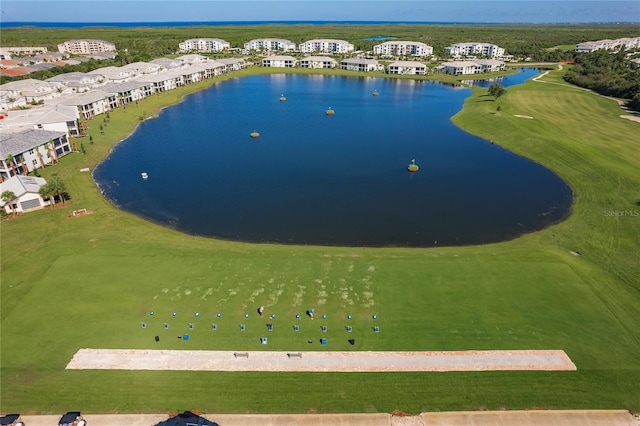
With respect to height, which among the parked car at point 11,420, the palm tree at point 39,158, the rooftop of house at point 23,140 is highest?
the rooftop of house at point 23,140

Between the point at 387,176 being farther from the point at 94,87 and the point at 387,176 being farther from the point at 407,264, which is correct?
the point at 94,87

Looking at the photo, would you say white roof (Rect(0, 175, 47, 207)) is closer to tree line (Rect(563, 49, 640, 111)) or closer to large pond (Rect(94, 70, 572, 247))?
large pond (Rect(94, 70, 572, 247))

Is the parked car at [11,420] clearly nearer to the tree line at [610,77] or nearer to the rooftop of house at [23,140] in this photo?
the rooftop of house at [23,140]

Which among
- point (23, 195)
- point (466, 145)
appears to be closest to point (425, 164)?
point (466, 145)

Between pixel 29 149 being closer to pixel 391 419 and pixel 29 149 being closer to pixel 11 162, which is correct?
pixel 11 162

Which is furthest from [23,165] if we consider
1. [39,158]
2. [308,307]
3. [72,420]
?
[308,307]

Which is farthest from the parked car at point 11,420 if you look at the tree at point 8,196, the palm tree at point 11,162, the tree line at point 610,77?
the tree line at point 610,77
